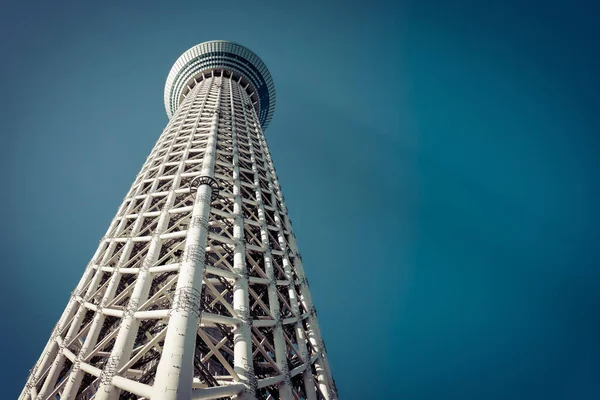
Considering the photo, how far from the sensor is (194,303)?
37.6 feet

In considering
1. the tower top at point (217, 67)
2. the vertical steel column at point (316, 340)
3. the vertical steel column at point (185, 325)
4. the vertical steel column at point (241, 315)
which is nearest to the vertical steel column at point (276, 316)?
the vertical steel column at point (241, 315)

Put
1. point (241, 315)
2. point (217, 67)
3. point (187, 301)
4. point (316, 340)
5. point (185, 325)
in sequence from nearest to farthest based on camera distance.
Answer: point (185, 325)
point (187, 301)
point (241, 315)
point (316, 340)
point (217, 67)

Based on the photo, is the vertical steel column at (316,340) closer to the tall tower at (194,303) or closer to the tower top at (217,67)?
the tall tower at (194,303)

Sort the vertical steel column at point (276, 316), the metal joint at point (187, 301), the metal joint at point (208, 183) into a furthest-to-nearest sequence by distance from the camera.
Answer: the metal joint at point (208, 183) → the vertical steel column at point (276, 316) → the metal joint at point (187, 301)

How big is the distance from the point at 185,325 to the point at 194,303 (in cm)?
93

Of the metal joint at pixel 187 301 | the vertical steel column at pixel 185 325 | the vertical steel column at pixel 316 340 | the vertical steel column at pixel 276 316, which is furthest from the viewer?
the vertical steel column at pixel 316 340

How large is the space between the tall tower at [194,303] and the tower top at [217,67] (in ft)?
108

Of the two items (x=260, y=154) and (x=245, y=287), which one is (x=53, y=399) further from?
(x=260, y=154)

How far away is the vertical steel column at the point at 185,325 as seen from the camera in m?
8.87

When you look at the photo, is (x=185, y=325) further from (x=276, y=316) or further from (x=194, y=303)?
(x=276, y=316)

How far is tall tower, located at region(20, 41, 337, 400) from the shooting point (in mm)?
11367

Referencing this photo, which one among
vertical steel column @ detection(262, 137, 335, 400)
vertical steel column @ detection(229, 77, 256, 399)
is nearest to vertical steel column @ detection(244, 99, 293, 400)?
vertical steel column @ detection(229, 77, 256, 399)

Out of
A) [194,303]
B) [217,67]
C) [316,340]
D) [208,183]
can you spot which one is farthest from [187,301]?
[217,67]

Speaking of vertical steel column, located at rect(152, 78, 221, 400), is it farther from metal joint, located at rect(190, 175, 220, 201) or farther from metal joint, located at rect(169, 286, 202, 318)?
metal joint, located at rect(190, 175, 220, 201)
